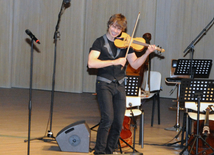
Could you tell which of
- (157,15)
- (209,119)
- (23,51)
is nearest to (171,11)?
(157,15)

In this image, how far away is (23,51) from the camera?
10391 mm

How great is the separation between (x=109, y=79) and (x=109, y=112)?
35 centimetres

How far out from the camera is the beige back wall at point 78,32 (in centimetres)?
934

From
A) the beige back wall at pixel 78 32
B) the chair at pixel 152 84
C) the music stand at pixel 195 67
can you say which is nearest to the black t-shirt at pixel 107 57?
the music stand at pixel 195 67

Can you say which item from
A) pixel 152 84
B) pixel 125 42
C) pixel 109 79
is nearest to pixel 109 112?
pixel 109 79

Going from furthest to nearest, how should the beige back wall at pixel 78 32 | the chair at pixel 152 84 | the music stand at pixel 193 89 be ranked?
the beige back wall at pixel 78 32 → the chair at pixel 152 84 → the music stand at pixel 193 89

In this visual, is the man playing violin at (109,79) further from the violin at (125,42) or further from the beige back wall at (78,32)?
the beige back wall at (78,32)

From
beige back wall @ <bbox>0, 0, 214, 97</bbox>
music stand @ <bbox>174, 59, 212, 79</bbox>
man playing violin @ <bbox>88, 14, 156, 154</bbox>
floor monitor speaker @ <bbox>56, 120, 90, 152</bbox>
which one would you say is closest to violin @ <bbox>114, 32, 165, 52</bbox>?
man playing violin @ <bbox>88, 14, 156, 154</bbox>

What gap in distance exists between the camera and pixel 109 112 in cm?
342

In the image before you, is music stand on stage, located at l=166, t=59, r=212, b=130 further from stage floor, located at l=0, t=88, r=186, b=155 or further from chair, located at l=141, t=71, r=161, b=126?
stage floor, located at l=0, t=88, r=186, b=155

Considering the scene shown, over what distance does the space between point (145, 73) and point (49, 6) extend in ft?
16.7

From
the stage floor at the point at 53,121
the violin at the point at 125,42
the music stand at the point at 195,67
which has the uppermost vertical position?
the violin at the point at 125,42

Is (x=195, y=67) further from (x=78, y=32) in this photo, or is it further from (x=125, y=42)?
(x=78, y=32)

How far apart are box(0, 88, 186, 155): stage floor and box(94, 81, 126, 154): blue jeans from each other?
23.6 inches
